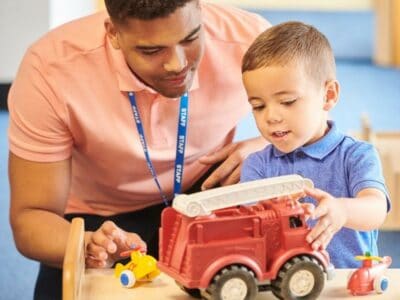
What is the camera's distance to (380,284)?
1248 mm

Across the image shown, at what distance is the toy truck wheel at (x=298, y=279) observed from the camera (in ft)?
3.86

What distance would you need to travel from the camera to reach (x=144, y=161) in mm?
1821

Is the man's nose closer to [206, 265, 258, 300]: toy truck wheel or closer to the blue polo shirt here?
the blue polo shirt

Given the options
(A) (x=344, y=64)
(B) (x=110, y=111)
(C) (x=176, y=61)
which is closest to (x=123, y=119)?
(B) (x=110, y=111)

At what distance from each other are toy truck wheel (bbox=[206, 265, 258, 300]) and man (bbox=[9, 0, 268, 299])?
317mm

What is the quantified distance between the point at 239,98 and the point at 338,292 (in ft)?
2.27

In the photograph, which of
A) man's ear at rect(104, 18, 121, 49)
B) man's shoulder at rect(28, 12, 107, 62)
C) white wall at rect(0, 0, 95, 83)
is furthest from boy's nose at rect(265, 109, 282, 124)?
white wall at rect(0, 0, 95, 83)

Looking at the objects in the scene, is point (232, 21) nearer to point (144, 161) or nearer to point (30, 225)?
point (144, 161)

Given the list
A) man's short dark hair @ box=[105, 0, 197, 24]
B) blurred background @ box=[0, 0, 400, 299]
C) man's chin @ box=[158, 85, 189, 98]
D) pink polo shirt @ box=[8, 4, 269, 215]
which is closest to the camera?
man's short dark hair @ box=[105, 0, 197, 24]

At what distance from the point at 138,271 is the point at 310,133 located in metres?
0.35

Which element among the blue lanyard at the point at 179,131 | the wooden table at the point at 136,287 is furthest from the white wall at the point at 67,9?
the wooden table at the point at 136,287

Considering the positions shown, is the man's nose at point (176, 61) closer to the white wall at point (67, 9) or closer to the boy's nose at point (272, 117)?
the boy's nose at point (272, 117)

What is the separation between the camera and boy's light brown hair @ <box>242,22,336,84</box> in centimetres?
139

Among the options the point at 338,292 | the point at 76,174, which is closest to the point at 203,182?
the point at 76,174
